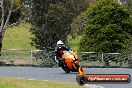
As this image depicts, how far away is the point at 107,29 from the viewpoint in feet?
92.7

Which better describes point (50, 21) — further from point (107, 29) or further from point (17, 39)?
point (17, 39)

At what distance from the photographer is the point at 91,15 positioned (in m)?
29.4

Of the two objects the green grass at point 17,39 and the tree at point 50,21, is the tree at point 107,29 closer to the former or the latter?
the tree at point 50,21

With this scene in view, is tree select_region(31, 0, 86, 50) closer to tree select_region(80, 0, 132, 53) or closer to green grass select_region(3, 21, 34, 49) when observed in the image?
tree select_region(80, 0, 132, 53)

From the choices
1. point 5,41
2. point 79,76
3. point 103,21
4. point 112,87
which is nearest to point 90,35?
point 103,21

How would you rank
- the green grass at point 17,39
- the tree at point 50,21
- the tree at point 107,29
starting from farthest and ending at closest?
the green grass at point 17,39, the tree at point 50,21, the tree at point 107,29

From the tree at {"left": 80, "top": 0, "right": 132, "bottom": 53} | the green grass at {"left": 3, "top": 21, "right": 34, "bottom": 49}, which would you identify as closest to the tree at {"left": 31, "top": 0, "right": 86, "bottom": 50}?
the tree at {"left": 80, "top": 0, "right": 132, "bottom": 53}

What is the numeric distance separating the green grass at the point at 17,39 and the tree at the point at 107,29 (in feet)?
57.1

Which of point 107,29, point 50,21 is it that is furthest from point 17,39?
point 107,29

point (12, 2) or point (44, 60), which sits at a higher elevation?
point (12, 2)

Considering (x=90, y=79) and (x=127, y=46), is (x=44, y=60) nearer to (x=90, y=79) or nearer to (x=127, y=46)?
(x=127, y=46)

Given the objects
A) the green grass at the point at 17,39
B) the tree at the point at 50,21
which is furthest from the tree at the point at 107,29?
the green grass at the point at 17,39

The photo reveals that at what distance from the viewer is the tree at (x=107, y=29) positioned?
2791 cm

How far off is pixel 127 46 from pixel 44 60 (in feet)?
16.7
